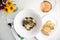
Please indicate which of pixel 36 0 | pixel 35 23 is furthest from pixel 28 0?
pixel 35 23

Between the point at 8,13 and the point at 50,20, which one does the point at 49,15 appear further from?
the point at 8,13

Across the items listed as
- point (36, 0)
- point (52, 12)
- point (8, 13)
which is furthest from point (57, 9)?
point (8, 13)

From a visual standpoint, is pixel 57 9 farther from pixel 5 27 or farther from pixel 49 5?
pixel 5 27

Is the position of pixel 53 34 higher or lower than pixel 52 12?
lower

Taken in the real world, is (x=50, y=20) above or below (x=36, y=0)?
below

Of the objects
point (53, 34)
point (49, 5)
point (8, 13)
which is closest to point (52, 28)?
point (53, 34)
